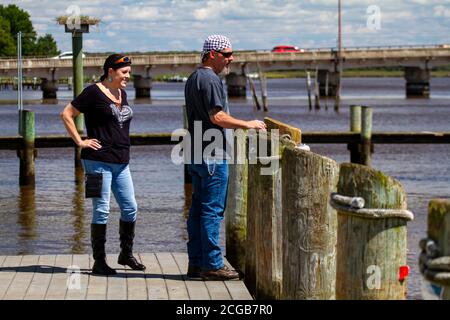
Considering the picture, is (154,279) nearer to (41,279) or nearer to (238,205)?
(41,279)

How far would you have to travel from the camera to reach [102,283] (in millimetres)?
8266

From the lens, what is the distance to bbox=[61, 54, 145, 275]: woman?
8352 millimetres

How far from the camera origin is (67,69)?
276 feet

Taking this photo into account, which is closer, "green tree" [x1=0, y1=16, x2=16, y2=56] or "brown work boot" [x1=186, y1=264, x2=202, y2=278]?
"brown work boot" [x1=186, y1=264, x2=202, y2=278]

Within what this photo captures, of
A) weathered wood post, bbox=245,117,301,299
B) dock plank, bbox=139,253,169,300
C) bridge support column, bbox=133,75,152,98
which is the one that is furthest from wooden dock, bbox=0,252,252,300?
bridge support column, bbox=133,75,152,98

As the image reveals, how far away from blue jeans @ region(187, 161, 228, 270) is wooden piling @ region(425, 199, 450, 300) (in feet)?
12.3

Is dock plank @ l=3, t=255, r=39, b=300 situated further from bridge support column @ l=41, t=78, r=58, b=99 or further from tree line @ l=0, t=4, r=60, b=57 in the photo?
tree line @ l=0, t=4, r=60, b=57

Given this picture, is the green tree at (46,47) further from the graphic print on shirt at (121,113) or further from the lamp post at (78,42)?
the graphic print on shirt at (121,113)

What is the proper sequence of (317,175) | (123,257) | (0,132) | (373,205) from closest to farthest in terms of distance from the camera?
(373,205), (317,175), (123,257), (0,132)

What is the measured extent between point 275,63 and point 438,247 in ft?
287

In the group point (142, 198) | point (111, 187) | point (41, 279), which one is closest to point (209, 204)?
point (111, 187)
